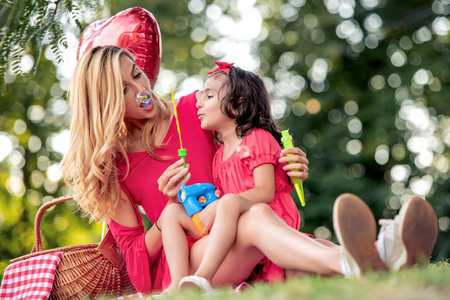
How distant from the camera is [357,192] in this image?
805cm

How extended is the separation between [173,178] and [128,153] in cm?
57

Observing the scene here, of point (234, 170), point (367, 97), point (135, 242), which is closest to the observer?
point (234, 170)

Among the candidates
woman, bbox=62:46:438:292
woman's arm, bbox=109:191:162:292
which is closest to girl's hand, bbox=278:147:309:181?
woman, bbox=62:46:438:292

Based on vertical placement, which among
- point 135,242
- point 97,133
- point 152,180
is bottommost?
point 135,242

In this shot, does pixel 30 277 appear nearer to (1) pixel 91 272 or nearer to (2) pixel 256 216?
(1) pixel 91 272

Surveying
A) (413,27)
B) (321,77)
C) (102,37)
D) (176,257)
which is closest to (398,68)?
(413,27)

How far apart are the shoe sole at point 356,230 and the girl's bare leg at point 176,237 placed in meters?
0.89

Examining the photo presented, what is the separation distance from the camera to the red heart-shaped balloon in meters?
3.65

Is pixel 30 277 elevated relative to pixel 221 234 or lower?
lower

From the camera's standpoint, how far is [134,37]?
144 inches

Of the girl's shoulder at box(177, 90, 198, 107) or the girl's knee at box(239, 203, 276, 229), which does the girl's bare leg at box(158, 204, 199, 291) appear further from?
the girl's shoulder at box(177, 90, 198, 107)

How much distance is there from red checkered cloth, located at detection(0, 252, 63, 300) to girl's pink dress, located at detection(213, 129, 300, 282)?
1034 mm

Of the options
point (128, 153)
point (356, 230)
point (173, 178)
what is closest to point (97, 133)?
point (128, 153)

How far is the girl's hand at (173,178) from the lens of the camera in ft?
8.94
